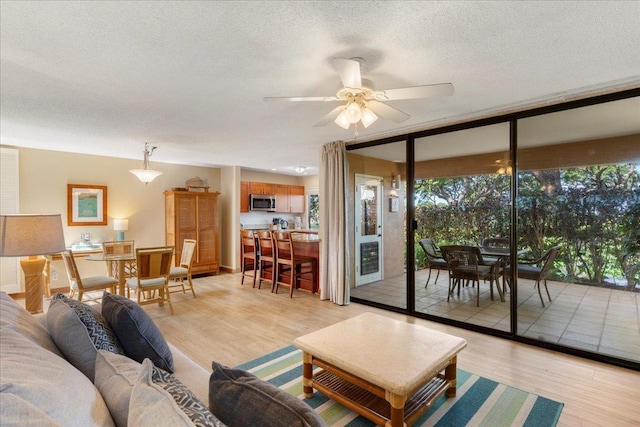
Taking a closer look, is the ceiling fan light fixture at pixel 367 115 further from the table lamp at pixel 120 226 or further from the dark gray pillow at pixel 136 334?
the table lamp at pixel 120 226

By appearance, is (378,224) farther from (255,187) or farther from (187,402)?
(187,402)

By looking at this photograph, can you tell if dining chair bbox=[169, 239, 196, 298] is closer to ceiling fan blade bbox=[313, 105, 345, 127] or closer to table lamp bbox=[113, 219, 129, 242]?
table lamp bbox=[113, 219, 129, 242]

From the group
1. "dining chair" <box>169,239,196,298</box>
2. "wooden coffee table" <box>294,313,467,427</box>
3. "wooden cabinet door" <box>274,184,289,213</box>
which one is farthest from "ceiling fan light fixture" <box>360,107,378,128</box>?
"wooden cabinet door" <box>274,184,289,213</box>

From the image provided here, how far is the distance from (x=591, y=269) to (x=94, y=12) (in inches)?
165

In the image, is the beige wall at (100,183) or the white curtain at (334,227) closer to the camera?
the white curtain at (334,227)

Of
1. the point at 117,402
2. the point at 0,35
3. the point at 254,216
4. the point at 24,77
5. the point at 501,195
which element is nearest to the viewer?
the point at 117,402

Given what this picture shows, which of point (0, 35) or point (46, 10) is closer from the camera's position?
point (46, 10)

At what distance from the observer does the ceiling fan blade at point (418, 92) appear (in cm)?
195

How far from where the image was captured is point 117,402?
926mm

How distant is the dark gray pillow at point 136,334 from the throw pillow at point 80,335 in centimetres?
4

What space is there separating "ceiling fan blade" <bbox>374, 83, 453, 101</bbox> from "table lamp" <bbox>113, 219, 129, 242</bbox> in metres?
5.25

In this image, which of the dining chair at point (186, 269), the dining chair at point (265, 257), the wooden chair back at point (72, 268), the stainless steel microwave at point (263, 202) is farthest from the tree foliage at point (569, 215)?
the stainless steel microwave at point (263, 202)

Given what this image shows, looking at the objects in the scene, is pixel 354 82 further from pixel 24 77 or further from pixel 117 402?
pixel 24 77

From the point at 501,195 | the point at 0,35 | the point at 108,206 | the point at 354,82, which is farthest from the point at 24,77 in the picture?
the point at 501,195
